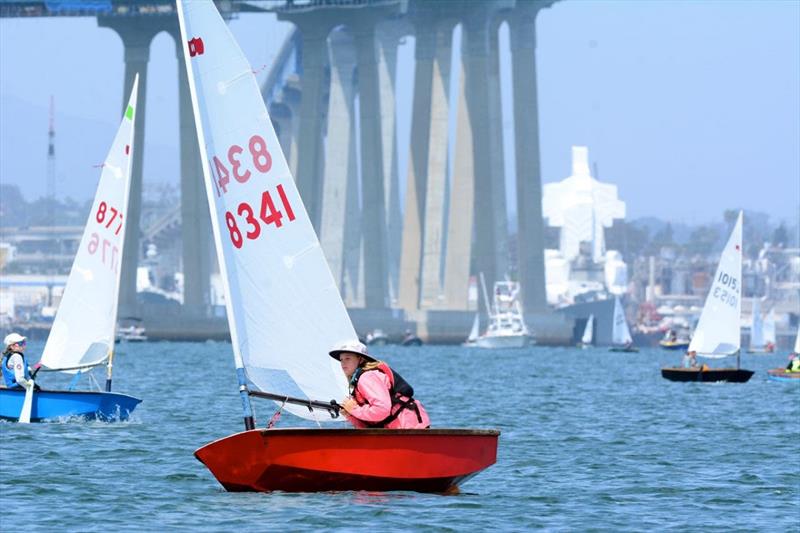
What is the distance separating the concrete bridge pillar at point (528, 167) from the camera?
A: 120312 millimetres

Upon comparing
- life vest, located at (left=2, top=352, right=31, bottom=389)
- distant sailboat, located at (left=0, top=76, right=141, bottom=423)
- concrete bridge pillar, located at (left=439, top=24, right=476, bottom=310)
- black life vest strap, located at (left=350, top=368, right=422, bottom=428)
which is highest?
concrete bridge pillar, located at (left=439, top=24, right=476, bottom=310)

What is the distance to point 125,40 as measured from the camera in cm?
12412

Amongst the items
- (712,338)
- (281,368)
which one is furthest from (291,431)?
(712,338)

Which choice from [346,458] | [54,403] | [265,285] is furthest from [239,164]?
[54,403]

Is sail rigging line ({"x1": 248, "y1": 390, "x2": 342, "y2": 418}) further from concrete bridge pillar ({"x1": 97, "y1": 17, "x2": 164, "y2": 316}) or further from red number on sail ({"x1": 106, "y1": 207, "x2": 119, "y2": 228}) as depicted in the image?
concrete bridge pillar ({"x1": 97, "y1": 17, "x2": 164, "y2": 316})

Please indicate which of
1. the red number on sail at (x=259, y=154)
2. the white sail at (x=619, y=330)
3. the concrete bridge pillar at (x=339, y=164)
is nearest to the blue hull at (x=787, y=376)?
the red number on sail at (x=259, y=154)

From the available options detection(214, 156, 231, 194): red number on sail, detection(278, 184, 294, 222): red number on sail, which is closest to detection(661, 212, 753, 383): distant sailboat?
detection(278, 184, 294, 222): red number on sail

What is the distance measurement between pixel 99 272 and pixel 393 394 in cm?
1596

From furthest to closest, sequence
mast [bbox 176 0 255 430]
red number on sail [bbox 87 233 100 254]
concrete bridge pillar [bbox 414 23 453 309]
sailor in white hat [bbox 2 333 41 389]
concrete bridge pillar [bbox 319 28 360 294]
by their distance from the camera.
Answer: concrete bridge pillar [bbox 319 28 360 294] < concrete bridge pillar [bbox 414 23 453 309] < red number on sail [bbox 87 233 100 254] < sailor in white hat [bbox 2 333 41 389] < mast [bbox 176 0 255 430]

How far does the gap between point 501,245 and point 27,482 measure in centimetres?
10143

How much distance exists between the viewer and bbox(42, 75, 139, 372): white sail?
116ft

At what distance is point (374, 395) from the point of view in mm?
21094

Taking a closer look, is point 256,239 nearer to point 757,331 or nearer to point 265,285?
point 265,285

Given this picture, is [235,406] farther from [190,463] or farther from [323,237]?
[323,237]
